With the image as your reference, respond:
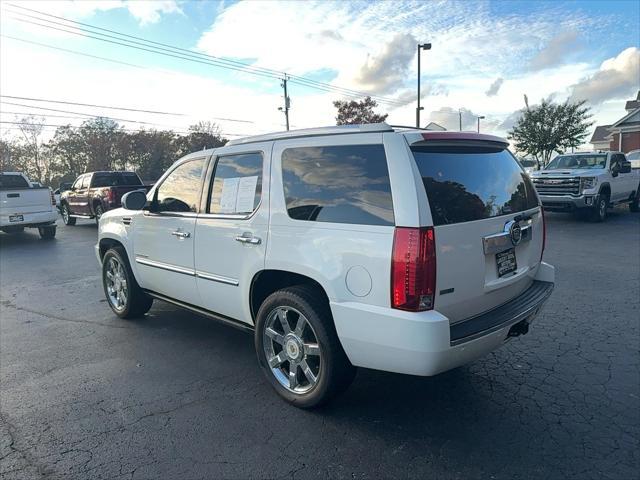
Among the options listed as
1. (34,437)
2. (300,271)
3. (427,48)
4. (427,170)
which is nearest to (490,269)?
(427,170)

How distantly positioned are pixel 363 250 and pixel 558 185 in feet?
40.5

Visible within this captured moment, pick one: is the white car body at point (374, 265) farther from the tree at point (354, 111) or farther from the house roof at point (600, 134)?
the house roof at point (600, 134)

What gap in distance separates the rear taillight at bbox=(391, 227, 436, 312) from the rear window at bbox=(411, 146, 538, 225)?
180 millimetres

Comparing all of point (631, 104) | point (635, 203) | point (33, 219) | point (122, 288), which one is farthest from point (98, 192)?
point (631, 104)

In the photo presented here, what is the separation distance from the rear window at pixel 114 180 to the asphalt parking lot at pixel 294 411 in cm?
1189

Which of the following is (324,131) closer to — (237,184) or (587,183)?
(237,184)

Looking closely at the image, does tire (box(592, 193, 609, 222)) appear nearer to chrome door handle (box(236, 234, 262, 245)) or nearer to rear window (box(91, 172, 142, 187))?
chrome door handle (box(236, 234, 262, 245))

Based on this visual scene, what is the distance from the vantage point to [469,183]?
10.5ft

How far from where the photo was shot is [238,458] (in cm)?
286

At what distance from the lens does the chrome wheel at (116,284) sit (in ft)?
18.2

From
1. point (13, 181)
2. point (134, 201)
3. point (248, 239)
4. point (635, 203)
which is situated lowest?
point (635, 203)

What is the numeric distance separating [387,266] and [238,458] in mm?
1478

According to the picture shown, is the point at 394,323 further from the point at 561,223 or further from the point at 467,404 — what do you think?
the point at 561,223

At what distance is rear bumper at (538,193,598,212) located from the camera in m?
12.9
